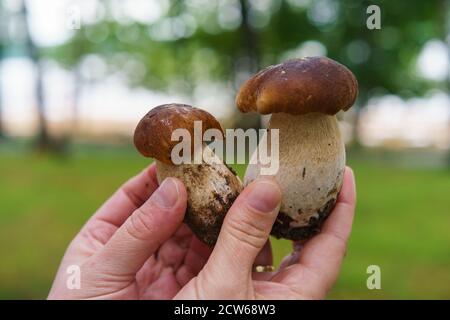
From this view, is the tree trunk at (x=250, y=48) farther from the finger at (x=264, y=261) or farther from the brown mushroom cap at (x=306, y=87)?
the brown mushroom cap at (x=306, y=87)

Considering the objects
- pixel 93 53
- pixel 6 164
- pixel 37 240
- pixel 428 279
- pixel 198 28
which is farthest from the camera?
pixel 93 53

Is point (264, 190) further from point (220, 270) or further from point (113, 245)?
point (113, 245)

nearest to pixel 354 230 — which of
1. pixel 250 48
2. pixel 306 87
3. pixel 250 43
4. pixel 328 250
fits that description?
pixel 328 250

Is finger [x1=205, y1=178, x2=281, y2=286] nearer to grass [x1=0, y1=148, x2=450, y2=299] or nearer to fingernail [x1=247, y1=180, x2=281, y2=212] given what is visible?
fingernail [x1=247, y1=180, x2=281, y2=212]

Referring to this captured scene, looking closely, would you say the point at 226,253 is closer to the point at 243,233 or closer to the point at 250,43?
the point at 243,233

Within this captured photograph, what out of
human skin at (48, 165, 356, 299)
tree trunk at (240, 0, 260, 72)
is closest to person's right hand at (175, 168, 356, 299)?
human skin at (48, 165, 356, 299)

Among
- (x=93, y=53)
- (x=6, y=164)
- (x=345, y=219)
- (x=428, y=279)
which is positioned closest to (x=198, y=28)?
(x=93, y=53)
